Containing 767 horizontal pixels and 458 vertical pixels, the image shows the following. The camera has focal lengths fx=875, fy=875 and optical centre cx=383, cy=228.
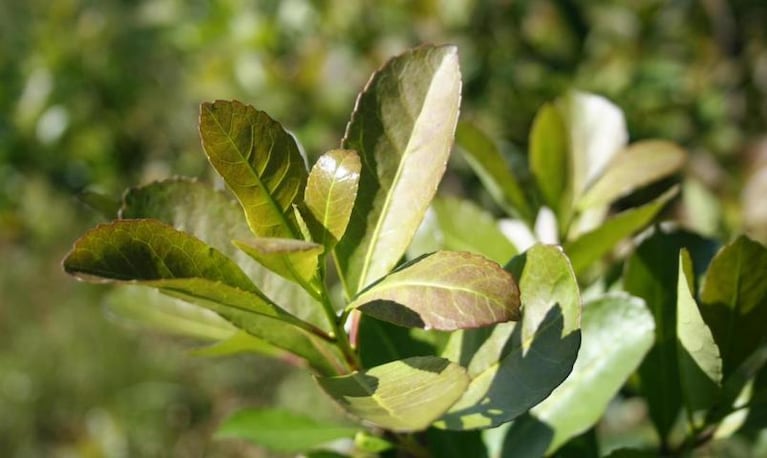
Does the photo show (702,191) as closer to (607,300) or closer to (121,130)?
(607,300)

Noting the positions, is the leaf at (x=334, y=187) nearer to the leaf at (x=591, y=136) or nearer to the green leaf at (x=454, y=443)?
the green leaf at (x=454, y=443)

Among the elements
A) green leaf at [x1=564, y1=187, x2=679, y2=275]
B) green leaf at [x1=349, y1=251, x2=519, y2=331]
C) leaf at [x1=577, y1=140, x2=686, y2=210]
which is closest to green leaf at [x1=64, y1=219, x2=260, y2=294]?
green leaf at [x1=349, y1=251, x2=519, y2=331]

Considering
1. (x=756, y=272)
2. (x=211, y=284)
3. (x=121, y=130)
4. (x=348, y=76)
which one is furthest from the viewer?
(x=121, y=130)

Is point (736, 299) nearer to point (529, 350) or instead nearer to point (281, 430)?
point (529, 350)

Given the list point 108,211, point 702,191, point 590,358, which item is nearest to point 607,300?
point 590,358

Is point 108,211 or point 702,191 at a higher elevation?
point 108,211

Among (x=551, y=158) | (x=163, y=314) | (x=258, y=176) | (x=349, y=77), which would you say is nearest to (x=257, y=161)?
(x=258, y=176)
